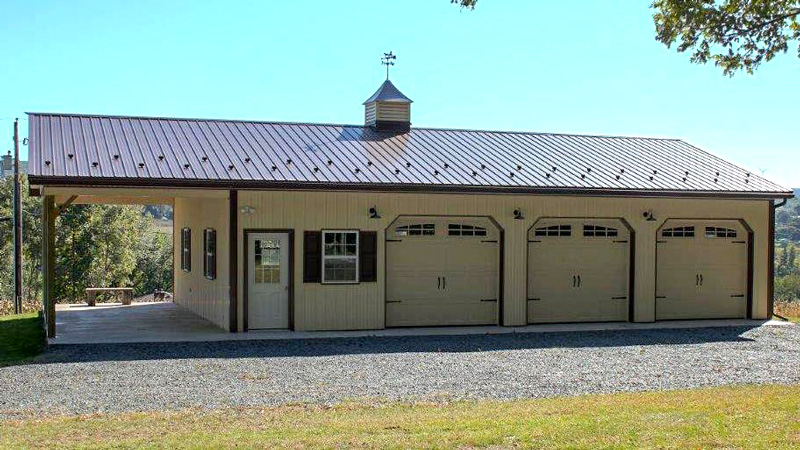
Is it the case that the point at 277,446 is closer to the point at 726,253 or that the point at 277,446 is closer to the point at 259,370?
the point at 259,370

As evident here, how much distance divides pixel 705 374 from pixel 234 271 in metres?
7.77

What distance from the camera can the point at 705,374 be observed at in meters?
11.9

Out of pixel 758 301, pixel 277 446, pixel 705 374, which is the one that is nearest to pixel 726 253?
pixel 758 301

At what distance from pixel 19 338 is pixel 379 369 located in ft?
22.1

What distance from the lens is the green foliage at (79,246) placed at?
134 feet

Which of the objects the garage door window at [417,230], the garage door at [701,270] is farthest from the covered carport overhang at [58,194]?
the garage door at [701,270]

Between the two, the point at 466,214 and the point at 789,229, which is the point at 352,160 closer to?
the point at 466,214

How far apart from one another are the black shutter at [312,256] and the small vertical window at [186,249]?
5.16m

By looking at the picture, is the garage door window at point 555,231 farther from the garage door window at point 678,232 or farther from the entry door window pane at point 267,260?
the entry door window pane at point 267,260

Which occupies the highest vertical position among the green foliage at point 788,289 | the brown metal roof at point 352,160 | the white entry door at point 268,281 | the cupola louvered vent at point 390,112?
the cupola louvered vent at point 390,112

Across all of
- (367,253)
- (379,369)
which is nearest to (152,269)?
(367,253)

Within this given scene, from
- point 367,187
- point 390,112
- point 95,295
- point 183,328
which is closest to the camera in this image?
point 367,187

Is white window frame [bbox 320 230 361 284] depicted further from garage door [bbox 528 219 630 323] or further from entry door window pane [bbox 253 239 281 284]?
garage door [bbox 528 219 630 323]

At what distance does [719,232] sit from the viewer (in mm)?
18484
